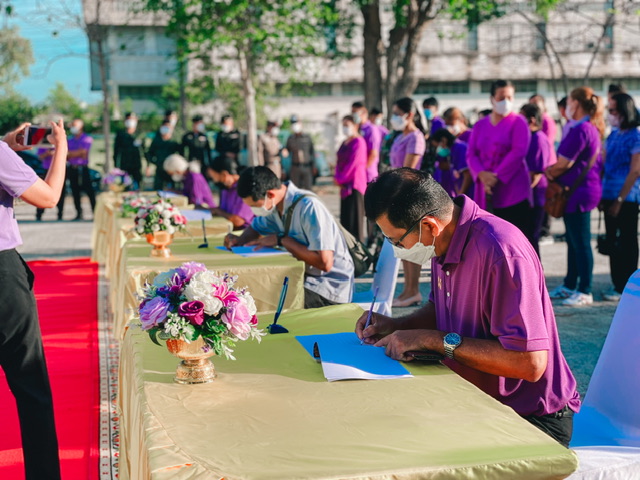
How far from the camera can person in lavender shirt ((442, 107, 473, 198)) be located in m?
7.19

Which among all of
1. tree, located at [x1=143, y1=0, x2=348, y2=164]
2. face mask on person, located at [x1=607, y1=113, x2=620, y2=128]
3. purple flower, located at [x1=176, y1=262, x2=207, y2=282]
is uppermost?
tree, located at [x1=143, y1=0, x2=348, y2=164]

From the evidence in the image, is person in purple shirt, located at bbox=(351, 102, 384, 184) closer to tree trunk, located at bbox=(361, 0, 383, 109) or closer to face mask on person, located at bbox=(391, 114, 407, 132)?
face mask on person, located at bbox=(391, 114, 407, 132)

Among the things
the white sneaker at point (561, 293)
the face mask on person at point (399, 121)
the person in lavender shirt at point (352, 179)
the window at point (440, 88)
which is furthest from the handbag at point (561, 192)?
the window at point (440, 88)

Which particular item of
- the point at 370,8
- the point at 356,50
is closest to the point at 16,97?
the point at 356,50

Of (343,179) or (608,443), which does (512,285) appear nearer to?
(608,443)

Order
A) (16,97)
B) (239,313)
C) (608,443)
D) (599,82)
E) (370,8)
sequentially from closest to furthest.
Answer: (239,313), (608,443), (370,8), (16,97), (599,82)

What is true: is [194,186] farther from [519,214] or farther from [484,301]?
[484,301]

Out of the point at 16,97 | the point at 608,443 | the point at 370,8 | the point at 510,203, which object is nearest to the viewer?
the point at 608,443

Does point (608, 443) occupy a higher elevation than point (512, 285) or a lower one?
lower

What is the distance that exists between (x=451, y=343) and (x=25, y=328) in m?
1.53

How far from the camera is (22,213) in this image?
1480 cm

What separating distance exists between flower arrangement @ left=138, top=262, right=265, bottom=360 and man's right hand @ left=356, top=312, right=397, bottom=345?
47cm

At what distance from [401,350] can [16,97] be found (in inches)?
1223

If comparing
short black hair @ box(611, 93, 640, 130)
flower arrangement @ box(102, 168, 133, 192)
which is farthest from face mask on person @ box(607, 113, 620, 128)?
flower arrangement @ box(102, 168, 133, 192)
